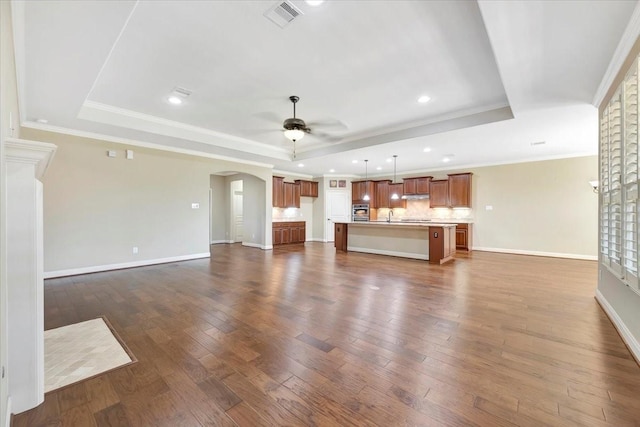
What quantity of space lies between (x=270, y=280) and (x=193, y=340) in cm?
214

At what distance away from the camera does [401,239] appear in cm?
691

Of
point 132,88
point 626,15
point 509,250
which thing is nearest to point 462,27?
point 626,15

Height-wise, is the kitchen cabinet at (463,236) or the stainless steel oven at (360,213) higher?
the stainless steel oven at (360,213)

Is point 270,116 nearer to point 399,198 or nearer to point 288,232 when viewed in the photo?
point 288,232

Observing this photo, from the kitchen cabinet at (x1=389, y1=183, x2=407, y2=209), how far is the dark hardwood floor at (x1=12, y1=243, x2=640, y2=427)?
552cm

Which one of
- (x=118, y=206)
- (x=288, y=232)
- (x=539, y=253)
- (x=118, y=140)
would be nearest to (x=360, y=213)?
(x=288, y=232)

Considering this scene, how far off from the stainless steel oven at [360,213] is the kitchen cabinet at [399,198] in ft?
3.23

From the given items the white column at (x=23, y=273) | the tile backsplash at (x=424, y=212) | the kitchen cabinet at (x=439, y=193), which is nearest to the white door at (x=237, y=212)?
the tile backsplash at (x=424, y=212)

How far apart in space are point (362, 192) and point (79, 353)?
30.3ft

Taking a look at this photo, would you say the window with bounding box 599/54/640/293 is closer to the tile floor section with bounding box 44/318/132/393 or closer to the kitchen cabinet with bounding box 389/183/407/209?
the tile floor section with bounding box 44/318/132/393

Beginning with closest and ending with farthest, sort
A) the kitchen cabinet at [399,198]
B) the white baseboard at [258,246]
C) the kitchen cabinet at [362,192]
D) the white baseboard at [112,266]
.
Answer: the white baseboard at [112,266] → the white baseboard at [258,246] → the kitchen cabinet at [399,198] → the kitchen cabinet at [362,192]

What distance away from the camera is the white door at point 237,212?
9.91 m

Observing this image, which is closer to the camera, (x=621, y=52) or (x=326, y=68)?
(x=621, y=52)

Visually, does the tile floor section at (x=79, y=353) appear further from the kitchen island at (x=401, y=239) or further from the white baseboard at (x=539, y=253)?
the white baseboard at (x=539, y=253)
